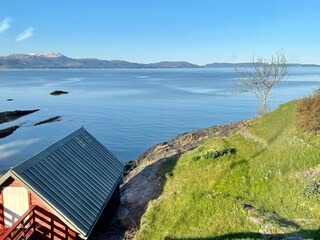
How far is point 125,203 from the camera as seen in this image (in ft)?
90.1

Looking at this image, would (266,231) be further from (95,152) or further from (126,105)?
(126,105)

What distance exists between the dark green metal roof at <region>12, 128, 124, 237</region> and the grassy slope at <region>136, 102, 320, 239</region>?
11.6ft

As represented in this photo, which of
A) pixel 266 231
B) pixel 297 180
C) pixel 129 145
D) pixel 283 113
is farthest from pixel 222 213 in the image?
pixel 129 145

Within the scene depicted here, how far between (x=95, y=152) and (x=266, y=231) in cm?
1404

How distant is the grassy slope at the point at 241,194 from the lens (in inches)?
699

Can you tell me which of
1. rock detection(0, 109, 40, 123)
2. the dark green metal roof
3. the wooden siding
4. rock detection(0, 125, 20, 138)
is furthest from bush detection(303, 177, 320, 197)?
rock detection(0, 109, 40, 123)

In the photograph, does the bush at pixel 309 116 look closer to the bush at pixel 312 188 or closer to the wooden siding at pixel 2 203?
the bush at pixel 312 188

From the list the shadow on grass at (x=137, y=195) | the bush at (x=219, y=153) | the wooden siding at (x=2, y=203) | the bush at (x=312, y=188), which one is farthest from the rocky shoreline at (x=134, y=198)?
the bush at (x=312, y=188)

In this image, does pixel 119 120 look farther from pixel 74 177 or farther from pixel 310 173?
pixel 310 173

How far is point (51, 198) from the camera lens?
56.6 feet

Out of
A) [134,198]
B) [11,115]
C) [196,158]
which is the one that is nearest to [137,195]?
[134,198]

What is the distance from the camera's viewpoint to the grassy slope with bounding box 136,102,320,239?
58.2ft

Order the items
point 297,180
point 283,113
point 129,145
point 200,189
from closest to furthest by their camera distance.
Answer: point 297,180 → point 200,189 → point 283,113 → point 129,145

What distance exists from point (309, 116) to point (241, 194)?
10.1 meters
